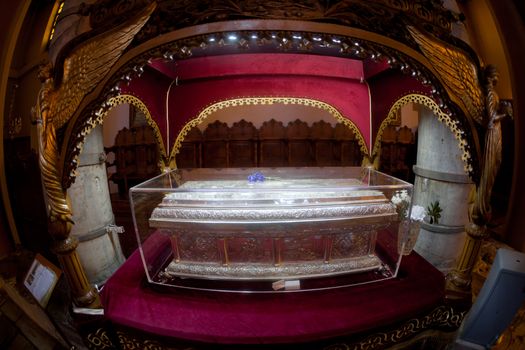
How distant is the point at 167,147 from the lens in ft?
8.16

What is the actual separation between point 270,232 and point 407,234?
1.02 m

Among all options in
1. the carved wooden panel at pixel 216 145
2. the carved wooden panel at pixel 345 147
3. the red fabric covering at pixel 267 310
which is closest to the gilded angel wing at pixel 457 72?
the red fabric covering at pixel 267 310

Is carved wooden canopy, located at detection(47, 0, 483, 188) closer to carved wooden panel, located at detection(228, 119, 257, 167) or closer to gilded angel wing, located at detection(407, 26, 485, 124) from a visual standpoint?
gilded angel wing, located at detection(407, 26, 485, 124)

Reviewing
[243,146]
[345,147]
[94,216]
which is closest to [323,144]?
[345,147]

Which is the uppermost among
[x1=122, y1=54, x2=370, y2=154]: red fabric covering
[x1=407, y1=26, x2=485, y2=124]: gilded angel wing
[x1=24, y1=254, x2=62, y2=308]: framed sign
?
[x1=122, y1=54, x2=370, y2=154]: red fabric covering

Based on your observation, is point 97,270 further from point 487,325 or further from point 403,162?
point 403,162

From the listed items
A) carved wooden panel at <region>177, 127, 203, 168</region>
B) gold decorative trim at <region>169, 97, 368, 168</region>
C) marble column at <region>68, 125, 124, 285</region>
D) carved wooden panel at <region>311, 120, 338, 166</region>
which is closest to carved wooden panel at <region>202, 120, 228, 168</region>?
carved wooden panel at <region>177, 127, 203, 168</region>

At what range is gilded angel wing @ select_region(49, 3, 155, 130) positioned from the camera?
96 centimetres

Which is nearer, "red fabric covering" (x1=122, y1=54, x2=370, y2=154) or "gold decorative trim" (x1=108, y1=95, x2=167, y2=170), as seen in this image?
"gold decorative trim" (x1=108, y1=95, x2=167, y2=170)

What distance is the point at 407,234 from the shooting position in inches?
59.7

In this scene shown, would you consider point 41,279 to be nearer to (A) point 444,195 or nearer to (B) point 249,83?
(B) point 249,83

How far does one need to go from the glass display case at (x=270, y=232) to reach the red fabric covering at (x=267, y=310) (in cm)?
10

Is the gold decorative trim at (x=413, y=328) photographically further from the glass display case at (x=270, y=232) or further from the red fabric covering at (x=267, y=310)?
the glass display case at (x=270, y=232)

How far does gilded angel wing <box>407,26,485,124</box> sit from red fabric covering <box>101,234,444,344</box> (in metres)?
1.11
